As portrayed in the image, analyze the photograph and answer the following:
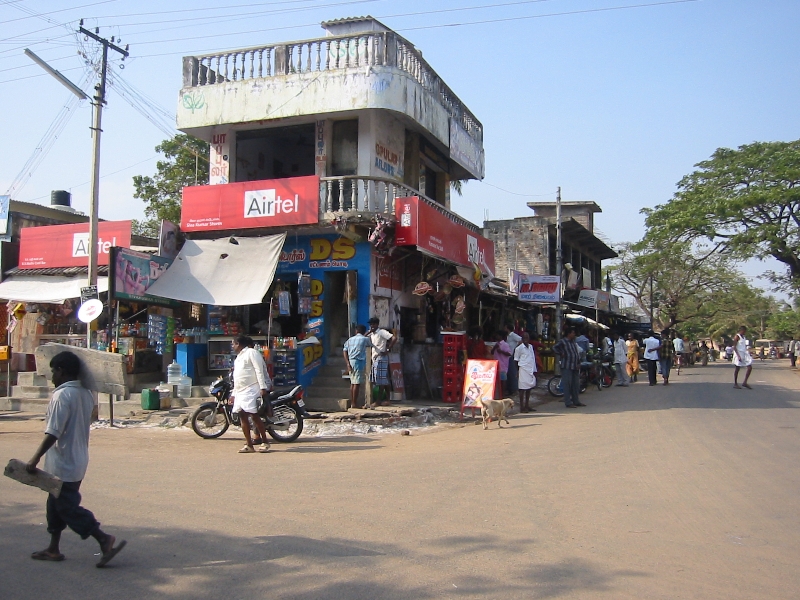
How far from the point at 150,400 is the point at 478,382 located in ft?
21.8

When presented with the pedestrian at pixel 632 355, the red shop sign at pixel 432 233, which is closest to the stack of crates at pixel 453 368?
the red shop sign at pixel 432 233

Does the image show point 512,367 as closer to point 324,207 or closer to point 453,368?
point 453,368

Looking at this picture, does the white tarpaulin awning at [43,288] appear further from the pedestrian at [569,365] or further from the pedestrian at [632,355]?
the pedestrian at [632,355]

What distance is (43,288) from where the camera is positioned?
17.5 metres

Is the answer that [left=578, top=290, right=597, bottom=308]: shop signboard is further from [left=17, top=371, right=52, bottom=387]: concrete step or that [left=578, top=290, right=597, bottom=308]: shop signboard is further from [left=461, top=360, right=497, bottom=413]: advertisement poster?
[left=17, top=371, right=52, bottom=387]: concrete step

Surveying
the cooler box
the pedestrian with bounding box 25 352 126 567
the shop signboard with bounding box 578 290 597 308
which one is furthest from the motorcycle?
the shop signboard with bounding box 578 290 597 308

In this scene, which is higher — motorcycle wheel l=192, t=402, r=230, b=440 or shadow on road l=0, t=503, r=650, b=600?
motorcycle wheel l=192, t=402, r=230, b=440

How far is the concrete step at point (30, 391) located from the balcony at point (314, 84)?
6.89m

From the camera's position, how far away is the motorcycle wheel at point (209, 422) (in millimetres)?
11500

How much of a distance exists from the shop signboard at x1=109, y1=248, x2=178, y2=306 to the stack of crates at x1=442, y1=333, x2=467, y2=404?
20.8 feet

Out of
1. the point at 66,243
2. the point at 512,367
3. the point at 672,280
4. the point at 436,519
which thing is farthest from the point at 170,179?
the point at 672,280

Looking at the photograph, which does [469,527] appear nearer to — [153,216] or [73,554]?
[73,554]

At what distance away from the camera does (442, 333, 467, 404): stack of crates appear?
1541 cm

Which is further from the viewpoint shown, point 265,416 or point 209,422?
point 209,422
